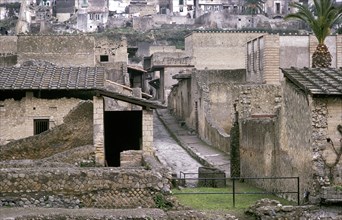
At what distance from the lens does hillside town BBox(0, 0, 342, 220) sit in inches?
620

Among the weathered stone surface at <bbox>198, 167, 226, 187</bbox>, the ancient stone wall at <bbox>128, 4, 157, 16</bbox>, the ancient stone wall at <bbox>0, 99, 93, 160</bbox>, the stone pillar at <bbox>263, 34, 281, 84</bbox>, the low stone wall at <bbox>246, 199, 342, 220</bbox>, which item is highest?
the ancient stone wall at <bbox>128, 4, 157, 16</bbox>

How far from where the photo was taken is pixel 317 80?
17.4 meters

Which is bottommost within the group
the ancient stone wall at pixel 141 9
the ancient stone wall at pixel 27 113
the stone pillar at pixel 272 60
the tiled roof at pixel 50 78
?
the ancient stone wall at pixel 27 113

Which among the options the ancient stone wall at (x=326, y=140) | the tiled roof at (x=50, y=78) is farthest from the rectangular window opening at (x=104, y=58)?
the ancient stone wall at (x=326, y=140)

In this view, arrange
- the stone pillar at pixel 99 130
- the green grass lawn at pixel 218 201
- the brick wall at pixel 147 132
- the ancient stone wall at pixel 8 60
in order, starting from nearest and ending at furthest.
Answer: the green grass lawn at pixel 218 201
the stone pillar at pixel 99 130
the brick wall at pixel 147 132
the ancient stone wall at pixel 8 60

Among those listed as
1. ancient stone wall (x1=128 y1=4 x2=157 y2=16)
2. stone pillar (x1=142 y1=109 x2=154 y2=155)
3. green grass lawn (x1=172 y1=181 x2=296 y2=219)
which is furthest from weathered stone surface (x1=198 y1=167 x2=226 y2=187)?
ancient stone wall (x1=128 y1=4 x2=157 y2=16)

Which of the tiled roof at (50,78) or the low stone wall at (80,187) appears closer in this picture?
the low stone wall at (80,187)

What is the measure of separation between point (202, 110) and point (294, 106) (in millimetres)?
19643

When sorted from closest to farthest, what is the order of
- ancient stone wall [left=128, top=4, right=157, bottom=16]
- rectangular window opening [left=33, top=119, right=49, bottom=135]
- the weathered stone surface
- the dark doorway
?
the weathered stone surface → rectangular window opening [left=33, top=119, right=49, bottom=135] → the dark doorway → ancient stone wall [left=128, top=4, right=157, bottom=16]

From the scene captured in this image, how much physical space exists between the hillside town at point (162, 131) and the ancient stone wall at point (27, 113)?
0.03 metres

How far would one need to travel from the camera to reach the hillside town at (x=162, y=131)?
1574cm

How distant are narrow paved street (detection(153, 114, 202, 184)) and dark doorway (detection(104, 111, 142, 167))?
1.64 m

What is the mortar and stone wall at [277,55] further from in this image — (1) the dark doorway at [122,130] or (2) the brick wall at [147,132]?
(2) the brick wall at [147,132]

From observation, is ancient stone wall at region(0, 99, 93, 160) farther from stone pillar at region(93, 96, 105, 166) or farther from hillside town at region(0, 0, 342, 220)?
stone pillar at region(93, 96, 105, 166)
